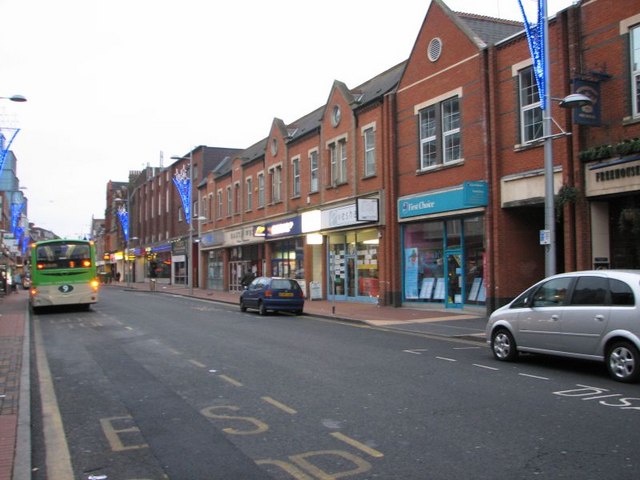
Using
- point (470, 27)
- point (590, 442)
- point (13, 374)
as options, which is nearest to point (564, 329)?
point (590, 442)

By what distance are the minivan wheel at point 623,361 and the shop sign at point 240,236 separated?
95.3 feet

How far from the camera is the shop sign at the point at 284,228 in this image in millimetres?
31312

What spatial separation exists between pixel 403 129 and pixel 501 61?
544 cm

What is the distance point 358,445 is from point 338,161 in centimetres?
2336

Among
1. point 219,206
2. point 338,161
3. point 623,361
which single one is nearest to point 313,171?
point 338,161

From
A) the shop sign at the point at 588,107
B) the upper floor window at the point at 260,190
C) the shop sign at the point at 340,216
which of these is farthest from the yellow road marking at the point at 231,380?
the upper floor window at the point at 260,190

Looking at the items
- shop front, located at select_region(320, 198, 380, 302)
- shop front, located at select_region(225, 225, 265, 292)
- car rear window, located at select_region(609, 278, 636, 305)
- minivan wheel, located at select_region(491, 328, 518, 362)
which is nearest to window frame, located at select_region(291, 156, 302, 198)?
shop front, located at select_region(225, 225, 265, 292)

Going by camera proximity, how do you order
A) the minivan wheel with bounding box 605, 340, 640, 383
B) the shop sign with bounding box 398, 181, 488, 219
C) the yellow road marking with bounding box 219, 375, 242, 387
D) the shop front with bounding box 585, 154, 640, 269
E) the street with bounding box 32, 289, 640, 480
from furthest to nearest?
the shop sign with bounding box 398, 181, 488, 219 → the shop front with bounding box 585, 154, 640, 269 → the yellow road marking with bounding box 219, 375, 242, 387 → the minivan wheel with bounding box 605, 340, 640, 383 → the street with bounding box 32, 289, 640, 480

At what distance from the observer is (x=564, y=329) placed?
955 cm

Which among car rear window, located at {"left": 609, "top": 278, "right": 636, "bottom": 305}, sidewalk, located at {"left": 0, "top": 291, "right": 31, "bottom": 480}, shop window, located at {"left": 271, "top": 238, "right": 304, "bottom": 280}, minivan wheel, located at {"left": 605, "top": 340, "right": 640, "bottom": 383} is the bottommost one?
sidewalk, located at {"left": 0, "top": 291, "right": 31, "bottom": 480}

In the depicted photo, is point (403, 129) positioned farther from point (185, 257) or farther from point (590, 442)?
point (185, 257)

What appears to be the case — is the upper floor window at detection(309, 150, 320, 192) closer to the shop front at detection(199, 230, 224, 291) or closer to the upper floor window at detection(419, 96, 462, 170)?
the upper floor window at detection(419, 96, 462, 170)

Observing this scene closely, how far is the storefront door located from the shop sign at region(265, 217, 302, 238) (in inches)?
445

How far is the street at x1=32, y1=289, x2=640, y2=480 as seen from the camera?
516 cm
